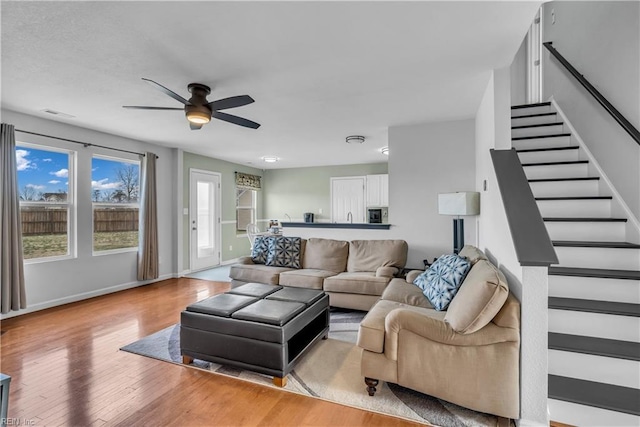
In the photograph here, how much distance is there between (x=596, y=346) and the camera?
6.11 feet

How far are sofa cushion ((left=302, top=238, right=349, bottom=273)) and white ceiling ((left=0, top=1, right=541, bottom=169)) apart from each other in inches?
68.9

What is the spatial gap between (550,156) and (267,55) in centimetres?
316

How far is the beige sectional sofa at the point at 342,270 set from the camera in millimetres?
3662

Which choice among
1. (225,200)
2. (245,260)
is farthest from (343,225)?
(225,200)

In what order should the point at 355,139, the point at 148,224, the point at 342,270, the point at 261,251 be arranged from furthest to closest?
the point at 148,224, the point at 355,139, the point at 261,251, the point at 342,270

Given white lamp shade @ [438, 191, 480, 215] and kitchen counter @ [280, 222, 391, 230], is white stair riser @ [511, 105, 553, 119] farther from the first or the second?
kitchen counter @ [280, 222, 391, 230]

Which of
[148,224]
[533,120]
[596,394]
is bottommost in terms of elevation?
[596,394]

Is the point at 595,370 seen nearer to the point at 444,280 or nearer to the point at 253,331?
the point at 444,280

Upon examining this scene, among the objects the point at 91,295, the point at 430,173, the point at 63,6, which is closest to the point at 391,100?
the point at 430,173

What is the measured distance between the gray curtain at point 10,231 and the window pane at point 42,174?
27cm

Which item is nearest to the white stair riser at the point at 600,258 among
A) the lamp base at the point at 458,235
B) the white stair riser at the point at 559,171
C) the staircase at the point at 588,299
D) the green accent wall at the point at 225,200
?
the staircase at the point at 588,299

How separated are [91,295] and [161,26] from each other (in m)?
4.23

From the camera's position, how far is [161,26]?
198 centimetres

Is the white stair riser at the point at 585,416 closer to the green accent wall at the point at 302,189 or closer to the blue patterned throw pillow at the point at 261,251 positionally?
the blue patterned throw pillow at the point at 261,251
